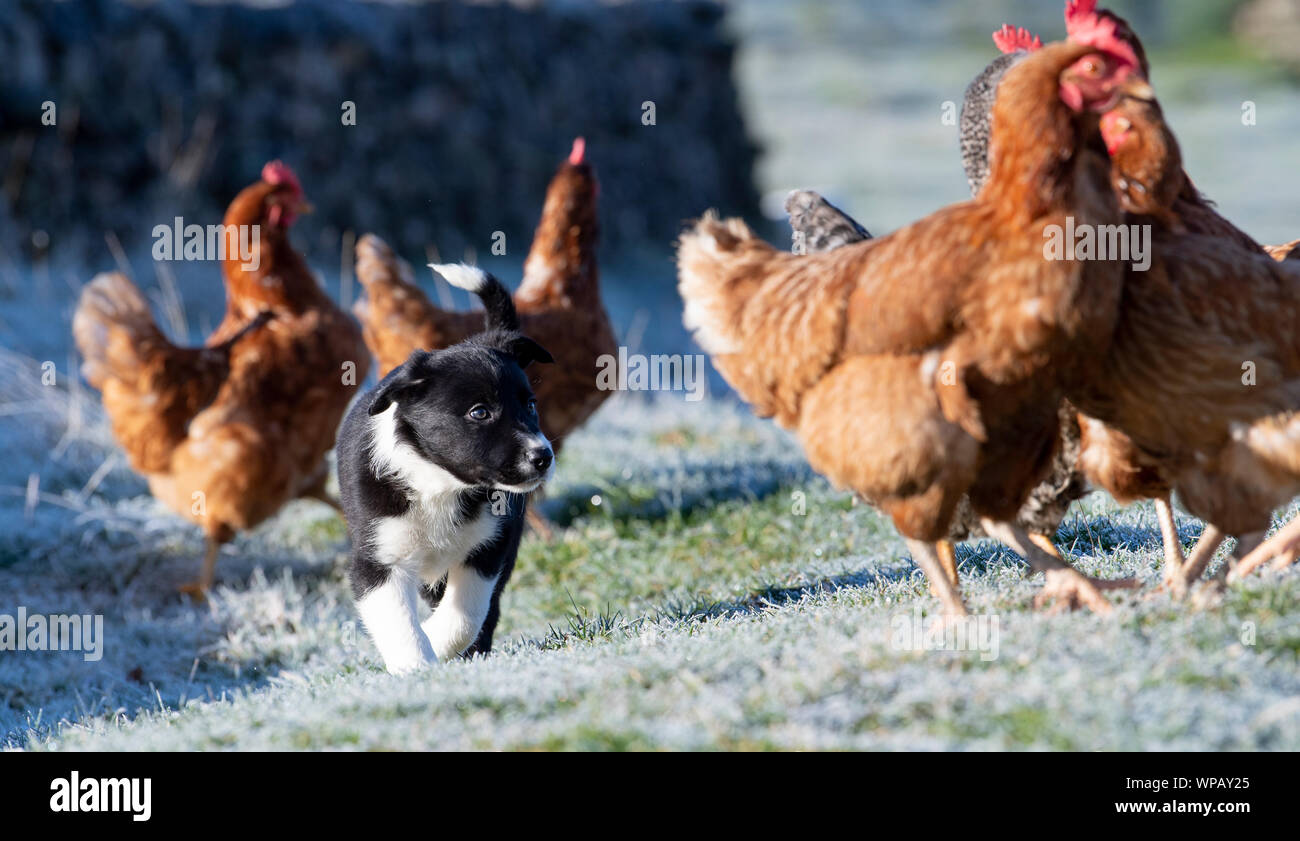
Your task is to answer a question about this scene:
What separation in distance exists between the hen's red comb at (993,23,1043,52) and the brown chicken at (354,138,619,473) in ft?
10.7

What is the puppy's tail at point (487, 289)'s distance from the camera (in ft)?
17.6

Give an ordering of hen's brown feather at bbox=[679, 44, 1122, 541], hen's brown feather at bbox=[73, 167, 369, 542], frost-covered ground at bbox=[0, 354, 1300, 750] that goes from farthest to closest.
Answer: hen's brown feather at bbox=[73, 167, 369, 542], hen's brown feather at bbox=[679, 44, 1122, 541], frost-covered ground at bbox=[0, 354, 1300, 750]

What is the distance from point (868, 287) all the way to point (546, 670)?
1.71m

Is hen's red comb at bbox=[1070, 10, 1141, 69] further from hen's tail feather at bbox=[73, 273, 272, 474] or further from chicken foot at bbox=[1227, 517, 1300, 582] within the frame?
hen's tail feather at bbox=[73, 273, 272, 474]

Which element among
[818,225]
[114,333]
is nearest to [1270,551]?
[818,225]

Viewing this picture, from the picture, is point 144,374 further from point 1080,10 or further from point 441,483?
point 1080,10

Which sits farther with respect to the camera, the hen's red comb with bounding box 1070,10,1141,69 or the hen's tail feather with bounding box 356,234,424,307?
the hen's tail feather with bounding box 356,234,424,307

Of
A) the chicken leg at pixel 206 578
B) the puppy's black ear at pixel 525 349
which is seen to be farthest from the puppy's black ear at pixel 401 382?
the chicken leg at pixel 206 578

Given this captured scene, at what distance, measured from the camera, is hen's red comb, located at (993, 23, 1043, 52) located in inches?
233

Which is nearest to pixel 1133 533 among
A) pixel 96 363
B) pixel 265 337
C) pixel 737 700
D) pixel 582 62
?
pixel 737 700

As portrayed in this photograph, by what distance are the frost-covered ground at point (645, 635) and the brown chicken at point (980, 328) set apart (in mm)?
518

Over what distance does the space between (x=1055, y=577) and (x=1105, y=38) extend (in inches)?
71.6

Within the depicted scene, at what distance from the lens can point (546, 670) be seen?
14.4 feet

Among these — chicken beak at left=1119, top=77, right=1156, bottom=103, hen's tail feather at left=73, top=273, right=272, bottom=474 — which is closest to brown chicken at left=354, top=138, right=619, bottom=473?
hen's tail feather at left=73, top=273, right=272, bottom=474
